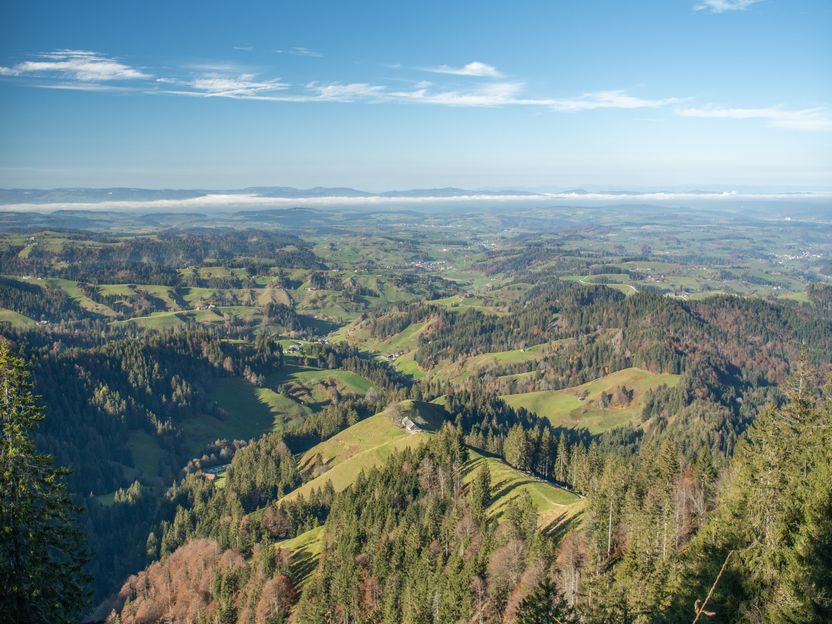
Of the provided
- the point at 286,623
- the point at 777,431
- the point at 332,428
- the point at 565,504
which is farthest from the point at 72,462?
the point at 777,431

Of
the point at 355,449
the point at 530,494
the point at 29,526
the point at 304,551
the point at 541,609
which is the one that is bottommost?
the point at 355,449

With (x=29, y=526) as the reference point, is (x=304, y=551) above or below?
below

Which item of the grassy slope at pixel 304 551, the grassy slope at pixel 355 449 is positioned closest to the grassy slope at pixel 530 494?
the grassy slope at pixel 304 551

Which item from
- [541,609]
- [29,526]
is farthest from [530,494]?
[29,526]

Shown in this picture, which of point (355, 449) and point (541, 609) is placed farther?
point (355, 449)

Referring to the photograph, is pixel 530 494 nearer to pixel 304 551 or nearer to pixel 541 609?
pixel 304 551

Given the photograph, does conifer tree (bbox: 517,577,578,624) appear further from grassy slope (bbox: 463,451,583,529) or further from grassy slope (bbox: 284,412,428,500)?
grassy slope (bbox: 284,412,428,500)

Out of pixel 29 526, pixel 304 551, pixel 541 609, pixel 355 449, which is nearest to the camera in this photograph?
pixel 29 526

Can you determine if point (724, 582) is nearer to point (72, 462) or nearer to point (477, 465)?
point (477, 465)

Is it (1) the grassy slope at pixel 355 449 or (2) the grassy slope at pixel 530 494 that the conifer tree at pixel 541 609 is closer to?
(2) the grassy slope at pixel 530 494

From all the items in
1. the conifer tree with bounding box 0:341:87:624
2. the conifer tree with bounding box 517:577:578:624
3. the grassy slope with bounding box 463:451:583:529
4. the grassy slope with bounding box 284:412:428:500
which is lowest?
the grassy slope with bounding box 284:412:428:500

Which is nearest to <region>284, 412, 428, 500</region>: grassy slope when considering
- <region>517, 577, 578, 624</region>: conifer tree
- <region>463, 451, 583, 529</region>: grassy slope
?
<region>463, 451, 583, 529</region>: grassy slope
